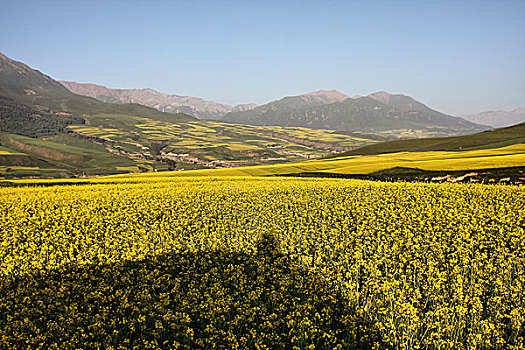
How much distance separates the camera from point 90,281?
11.2m

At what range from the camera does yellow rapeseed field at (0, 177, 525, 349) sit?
7.89m

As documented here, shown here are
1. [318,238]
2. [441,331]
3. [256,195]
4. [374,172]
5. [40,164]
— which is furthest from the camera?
[40,164]

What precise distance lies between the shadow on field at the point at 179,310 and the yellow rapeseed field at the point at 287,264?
0.06 meters

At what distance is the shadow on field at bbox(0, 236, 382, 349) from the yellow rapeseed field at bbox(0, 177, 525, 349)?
0.21 ft

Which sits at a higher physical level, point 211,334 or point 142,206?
point 142,206

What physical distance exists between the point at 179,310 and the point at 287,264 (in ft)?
15.7

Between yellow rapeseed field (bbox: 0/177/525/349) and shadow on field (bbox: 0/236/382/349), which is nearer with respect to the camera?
shadow on field (bbox: 0/236/382/349)

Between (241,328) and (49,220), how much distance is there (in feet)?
51.8

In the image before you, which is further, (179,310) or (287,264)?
(287,264)

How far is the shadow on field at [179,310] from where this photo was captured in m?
7.67

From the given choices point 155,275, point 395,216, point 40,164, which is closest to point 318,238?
Result: point 395,216

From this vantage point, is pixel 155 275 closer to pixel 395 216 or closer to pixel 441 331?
pixel 441 331

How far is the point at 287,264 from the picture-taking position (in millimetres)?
12539

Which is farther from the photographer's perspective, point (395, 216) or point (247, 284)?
point (395, 216)
